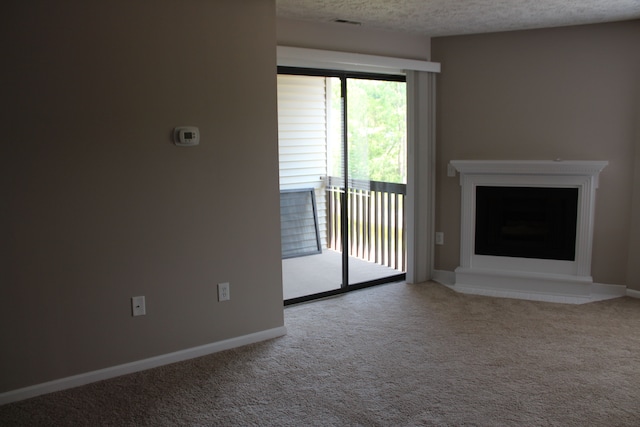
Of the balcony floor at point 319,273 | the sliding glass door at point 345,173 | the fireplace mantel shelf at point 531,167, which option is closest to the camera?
the fireplace mantel shelf at point 531,167

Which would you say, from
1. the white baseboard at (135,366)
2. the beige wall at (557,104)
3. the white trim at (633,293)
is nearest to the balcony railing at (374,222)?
the beige wall at (557,104)

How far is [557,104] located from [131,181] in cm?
354

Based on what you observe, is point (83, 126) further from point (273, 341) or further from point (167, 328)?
point (273, 341)

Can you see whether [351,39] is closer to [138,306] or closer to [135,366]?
[138,306]

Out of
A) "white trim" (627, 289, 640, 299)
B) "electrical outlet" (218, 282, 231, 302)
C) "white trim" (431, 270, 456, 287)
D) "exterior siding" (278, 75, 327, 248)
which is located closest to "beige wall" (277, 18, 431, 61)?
"exterior siding" (278, 75, 327, 248)

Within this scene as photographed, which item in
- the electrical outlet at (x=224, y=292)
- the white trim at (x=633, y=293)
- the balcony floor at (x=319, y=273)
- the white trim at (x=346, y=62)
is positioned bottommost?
the white trim at (x=633, y=293)

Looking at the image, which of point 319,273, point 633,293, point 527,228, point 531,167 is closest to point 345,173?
point 319,273

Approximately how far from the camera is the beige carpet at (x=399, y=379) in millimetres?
2623

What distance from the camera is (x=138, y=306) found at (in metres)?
3.11

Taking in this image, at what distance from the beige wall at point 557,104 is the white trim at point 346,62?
36cm

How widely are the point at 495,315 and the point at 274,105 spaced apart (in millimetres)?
2343

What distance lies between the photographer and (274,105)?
3494 millimetres

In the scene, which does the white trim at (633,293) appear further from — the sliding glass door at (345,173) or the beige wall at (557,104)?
the sliding glass door at (345,173)

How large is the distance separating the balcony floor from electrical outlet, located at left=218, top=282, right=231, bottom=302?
3.80 ft
